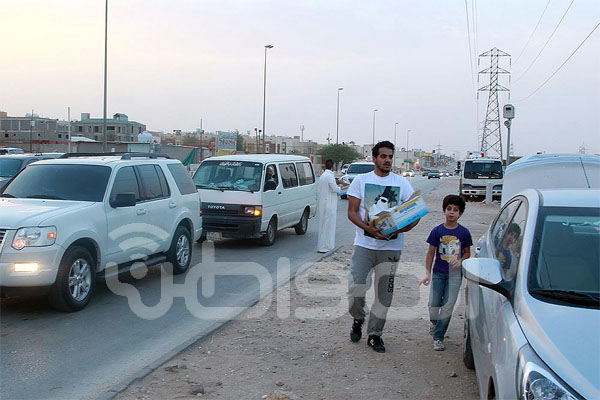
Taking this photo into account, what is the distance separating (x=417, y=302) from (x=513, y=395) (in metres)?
5.16

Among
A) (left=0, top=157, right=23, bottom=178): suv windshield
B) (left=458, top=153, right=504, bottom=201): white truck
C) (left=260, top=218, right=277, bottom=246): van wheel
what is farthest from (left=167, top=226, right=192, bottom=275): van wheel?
(left=458, top=153, right=504, bottom=201): white truck

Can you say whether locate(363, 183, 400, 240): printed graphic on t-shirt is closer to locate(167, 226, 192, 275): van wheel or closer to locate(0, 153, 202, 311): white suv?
locate(0, 153, 202, 311): white suv

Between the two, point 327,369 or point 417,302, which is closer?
point 327,369

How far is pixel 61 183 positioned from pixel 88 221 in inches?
42.0

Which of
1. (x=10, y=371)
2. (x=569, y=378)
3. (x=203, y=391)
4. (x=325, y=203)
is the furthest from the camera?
(x=325, y=203)

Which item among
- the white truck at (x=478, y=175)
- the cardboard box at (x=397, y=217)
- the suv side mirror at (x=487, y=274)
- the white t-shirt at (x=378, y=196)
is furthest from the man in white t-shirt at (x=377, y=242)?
the white truck at (x=478, y=175)

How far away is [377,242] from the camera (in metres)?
5.68

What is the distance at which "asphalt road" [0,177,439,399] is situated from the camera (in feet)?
16.5

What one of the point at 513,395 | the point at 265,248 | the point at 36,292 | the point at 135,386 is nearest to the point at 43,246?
the point at 36,292

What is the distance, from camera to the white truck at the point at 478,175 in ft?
98.1

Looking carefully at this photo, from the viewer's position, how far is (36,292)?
661 cm

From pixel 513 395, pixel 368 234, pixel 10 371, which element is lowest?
pixel 10 371

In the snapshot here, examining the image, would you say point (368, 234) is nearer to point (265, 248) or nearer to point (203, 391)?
point (203, 391)

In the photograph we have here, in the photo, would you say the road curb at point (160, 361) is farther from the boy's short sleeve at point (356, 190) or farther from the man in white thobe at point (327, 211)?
the man in white thobe at point (327, 211)
